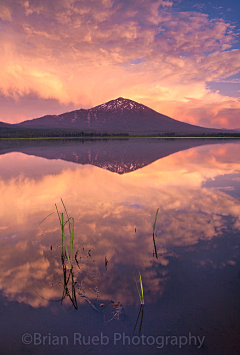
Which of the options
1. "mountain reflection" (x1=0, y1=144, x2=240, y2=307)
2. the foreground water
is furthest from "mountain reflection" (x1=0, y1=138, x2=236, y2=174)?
the foreground water

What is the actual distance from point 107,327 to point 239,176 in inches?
496

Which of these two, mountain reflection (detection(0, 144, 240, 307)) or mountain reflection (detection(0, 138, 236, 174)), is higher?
mountain reflection (detection(0, 138, 236, 174))

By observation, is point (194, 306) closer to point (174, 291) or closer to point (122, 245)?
point (174, 291)

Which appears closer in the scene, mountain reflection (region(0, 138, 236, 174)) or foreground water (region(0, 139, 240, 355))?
foreground water (region(0, 139, 240, 355))

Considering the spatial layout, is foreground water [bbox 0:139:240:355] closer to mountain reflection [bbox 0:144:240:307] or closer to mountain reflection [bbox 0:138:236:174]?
mountain reflection [bbox 0:144:240:307]

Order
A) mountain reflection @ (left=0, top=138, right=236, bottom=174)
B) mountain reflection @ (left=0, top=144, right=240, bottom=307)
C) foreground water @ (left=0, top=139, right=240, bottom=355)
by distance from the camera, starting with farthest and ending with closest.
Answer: mountain reflection @ (left=0, top=138, right=236, bottom=174)
mountain reflection @ (left=0, top=144, right=240, bottom=307)
foreground water @ (left=0, top=139, right=240, bottom=355)

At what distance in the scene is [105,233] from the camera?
5512 mm

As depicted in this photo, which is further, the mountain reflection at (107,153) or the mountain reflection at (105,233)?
→ the mountain reflection at (107,153)

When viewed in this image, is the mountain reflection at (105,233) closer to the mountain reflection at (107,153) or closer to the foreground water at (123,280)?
the foreground water at (123,280)

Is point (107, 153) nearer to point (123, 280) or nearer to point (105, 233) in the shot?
point (105, 233)

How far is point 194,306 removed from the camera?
126 inches

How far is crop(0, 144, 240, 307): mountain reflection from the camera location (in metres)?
3.65

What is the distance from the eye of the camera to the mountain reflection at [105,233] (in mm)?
3652

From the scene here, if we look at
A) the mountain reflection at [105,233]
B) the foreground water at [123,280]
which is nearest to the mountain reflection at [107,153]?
the mountain reflection at [105,233]
